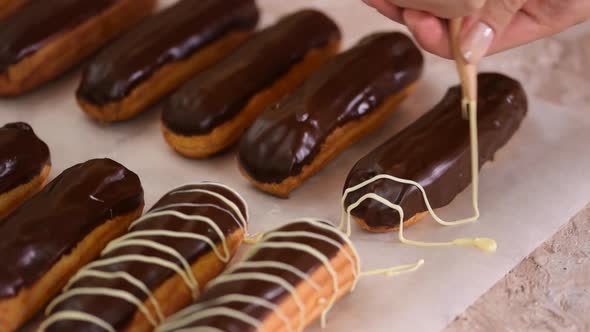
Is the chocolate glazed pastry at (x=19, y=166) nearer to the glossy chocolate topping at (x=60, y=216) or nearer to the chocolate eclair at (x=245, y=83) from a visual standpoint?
the glossy chocolate topping at (x=60, y=216)

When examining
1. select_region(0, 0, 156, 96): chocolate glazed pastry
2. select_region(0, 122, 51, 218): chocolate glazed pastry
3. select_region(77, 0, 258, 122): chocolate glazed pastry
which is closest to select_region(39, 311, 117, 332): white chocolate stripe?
select_region(0, 122, 51, 218): chocolate glazed pastry

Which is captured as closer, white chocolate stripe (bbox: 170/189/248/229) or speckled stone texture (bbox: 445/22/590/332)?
speckled stone texture (bbox: 445/22/590/332)

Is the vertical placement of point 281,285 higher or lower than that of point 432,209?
higher

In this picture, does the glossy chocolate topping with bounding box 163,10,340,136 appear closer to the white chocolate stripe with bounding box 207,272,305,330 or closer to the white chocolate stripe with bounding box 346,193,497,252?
the white chocolate stripe with bounding box 346,193,497,252

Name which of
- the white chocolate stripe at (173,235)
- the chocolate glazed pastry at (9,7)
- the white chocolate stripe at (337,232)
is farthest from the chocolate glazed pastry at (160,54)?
the white chocolate stripe at (337,232)

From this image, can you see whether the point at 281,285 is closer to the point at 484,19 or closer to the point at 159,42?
the point at 484,19

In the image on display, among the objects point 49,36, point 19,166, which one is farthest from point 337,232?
point 49,36

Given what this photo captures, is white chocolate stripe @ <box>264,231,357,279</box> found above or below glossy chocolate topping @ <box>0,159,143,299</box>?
below
